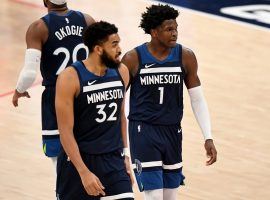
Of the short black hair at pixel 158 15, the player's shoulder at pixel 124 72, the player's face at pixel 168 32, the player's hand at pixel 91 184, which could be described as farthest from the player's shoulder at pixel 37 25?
the player's hand at pixel 91 184

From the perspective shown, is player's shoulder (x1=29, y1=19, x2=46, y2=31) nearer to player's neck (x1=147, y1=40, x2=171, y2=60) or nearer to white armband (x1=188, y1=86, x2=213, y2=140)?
player's neck (x1=147, y1=40, x2=171, y2=60)

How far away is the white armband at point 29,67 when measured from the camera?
809 cm

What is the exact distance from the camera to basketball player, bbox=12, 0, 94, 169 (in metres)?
8.15

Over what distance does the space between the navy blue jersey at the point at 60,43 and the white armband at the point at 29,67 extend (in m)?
0.16

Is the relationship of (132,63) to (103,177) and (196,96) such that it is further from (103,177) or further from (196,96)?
(103,177)

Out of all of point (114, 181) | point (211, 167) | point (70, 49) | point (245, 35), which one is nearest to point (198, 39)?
point (245, 35)

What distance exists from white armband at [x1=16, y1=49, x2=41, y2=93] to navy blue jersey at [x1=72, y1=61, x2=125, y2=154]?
49.6 inches

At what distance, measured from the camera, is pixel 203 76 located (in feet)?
42.8

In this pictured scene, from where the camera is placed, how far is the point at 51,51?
27.1ft

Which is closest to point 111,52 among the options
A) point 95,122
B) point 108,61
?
point 108,61

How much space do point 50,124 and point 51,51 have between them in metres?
0.70

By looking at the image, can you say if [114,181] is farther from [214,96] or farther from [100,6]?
[100,6]

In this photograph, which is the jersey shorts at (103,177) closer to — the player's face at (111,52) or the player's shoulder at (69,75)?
the player's shoulder at (69,75)

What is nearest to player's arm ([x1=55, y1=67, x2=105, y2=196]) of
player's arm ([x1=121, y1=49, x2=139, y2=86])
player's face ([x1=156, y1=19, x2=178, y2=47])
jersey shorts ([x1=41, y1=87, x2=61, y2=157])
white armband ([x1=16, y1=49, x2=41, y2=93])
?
player's arm ([x1=121, y1=49, x2=139, y2=86])
